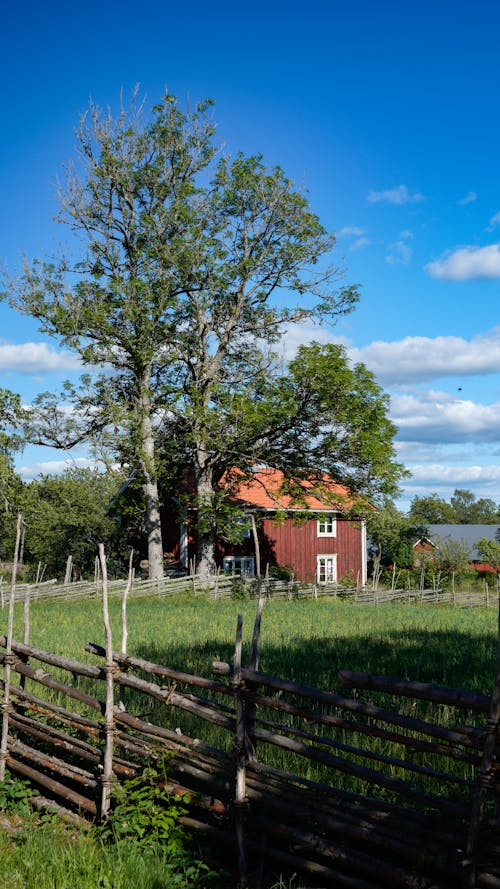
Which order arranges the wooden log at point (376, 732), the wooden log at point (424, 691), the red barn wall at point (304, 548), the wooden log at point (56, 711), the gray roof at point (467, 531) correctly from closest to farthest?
1. the wooden log at point (424, 691)
2. the wooden log at point (376, 732)
3. the wooden log at point (56, 711)
4. the red barn wall at point (304, 548)
5. the gray roof at point (467, 531)

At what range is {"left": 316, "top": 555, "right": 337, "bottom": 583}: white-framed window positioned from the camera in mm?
39875

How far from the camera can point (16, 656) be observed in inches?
307

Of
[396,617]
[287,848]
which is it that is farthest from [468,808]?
[396,617]

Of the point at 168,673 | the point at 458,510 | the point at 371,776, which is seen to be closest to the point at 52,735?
the point at 168,673

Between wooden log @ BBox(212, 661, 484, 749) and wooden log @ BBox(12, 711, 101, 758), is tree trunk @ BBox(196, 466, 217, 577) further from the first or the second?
wooden log @ BBox(212, 661, 484, 749)

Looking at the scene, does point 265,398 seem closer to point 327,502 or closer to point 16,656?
point 327,502

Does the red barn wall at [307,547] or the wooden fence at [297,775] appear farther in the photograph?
the red barn wall at [307,547]

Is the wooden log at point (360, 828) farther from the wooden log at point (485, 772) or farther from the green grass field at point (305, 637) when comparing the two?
the green grass field at point (305, 637)

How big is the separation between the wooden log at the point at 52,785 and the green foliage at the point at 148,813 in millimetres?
256

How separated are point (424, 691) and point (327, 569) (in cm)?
3638

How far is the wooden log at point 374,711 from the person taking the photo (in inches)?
172

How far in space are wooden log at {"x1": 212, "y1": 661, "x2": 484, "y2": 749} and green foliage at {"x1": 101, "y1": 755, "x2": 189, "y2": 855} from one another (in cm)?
114

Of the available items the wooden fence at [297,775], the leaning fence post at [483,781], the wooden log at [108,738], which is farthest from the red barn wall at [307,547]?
the leaning fence post at [483,781]

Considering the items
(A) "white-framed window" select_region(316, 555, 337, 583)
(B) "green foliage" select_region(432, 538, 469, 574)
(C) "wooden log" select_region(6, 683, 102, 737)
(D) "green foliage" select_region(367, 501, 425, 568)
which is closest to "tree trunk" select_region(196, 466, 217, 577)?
(A) "white-framed window" select_region(316, 555, 337, 583)
